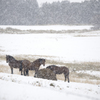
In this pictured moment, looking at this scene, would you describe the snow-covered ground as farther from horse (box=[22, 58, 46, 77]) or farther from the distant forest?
the distant forest

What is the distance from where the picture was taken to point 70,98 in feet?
15.1

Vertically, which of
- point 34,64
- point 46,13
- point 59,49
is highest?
point 46,13

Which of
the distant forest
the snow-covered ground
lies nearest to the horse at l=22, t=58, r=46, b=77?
the snow-covered ground

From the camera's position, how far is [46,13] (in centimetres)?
6906

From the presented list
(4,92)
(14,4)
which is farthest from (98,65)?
(14,4)

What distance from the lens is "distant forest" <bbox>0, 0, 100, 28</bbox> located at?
62344mm

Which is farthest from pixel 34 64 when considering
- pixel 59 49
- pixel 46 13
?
pixel 46 13

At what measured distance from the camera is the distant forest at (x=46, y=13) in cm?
6234

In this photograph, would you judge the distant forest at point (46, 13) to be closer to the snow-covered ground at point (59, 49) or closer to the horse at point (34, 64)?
the snow-covered ground at point (59, 49)

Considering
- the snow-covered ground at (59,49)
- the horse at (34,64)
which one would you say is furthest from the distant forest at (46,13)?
the horse at (34,64)

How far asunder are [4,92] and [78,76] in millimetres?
7550

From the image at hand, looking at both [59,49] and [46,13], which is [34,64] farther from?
[46,13]

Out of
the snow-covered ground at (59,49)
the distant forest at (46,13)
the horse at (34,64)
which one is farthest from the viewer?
the distant forest at (46,13)

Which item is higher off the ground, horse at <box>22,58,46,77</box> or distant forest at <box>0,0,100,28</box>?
distant forest at <box>0,0,100,28</box>
